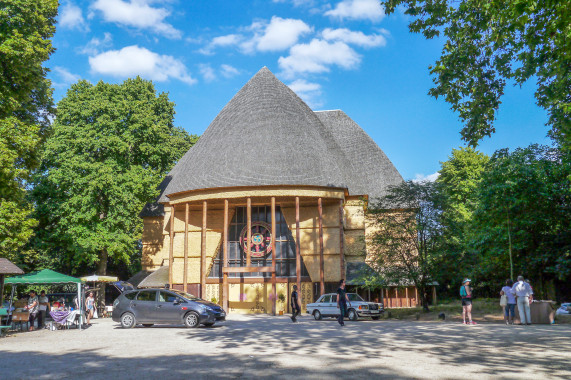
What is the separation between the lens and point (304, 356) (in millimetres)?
9492

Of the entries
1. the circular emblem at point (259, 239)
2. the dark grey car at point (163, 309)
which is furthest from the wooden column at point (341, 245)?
the dark grey car at point (163, 309)

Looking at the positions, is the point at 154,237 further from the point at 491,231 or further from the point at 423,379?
the point at 423,379

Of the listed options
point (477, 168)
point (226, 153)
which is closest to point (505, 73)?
point (226, 153)

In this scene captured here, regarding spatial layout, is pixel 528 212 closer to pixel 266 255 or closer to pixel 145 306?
pixel 266 255

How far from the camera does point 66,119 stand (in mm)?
33000

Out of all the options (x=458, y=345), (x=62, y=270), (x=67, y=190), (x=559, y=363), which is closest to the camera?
(x=559, y=363)

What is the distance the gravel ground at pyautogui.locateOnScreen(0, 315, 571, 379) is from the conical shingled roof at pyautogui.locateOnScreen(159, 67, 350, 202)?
17114 millimetres

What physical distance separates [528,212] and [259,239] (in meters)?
17.5

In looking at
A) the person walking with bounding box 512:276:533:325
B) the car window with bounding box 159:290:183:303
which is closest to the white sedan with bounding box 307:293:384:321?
the person walking with bounding box 512:276:533:325

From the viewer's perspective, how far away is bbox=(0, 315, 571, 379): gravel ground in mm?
7766

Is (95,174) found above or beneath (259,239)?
above

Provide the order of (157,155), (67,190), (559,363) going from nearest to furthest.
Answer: (559,363) < (67,190) < (157,155)

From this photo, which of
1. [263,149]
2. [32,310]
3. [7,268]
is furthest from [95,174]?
[32,310]

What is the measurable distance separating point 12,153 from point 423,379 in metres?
16.2
